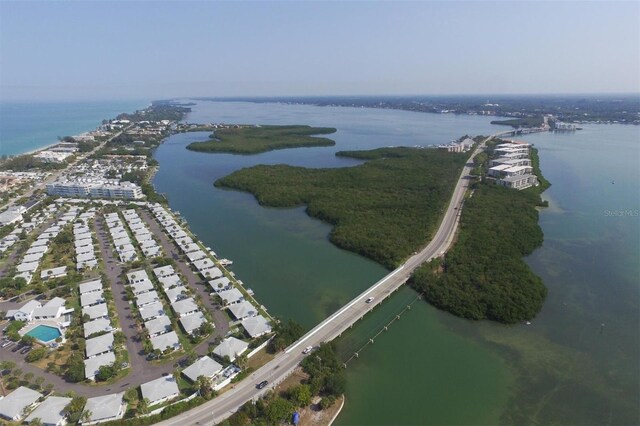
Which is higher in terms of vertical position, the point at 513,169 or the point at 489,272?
the point at 513,169

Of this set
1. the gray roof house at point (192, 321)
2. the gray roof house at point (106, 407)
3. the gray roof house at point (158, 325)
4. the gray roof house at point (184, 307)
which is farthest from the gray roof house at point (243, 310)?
the gray roof house at point (106, 407)

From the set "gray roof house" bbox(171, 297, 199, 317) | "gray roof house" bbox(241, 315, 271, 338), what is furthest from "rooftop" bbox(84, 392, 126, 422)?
"gray roof house" bbox(241, 315, 271, 338)

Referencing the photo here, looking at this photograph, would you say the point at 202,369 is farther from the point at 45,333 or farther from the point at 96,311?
the point at 45,333

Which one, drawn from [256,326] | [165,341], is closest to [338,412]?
[256,326]

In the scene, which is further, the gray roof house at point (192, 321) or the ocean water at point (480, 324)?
the gray roof house at point (192, 321)

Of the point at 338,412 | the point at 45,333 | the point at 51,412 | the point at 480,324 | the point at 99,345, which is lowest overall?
the point at 338,412

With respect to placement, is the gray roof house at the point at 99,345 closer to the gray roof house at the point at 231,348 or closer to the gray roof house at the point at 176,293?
the gray roof house at the point at 176,293

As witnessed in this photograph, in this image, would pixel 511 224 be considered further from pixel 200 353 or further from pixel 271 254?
pixel 200 353
